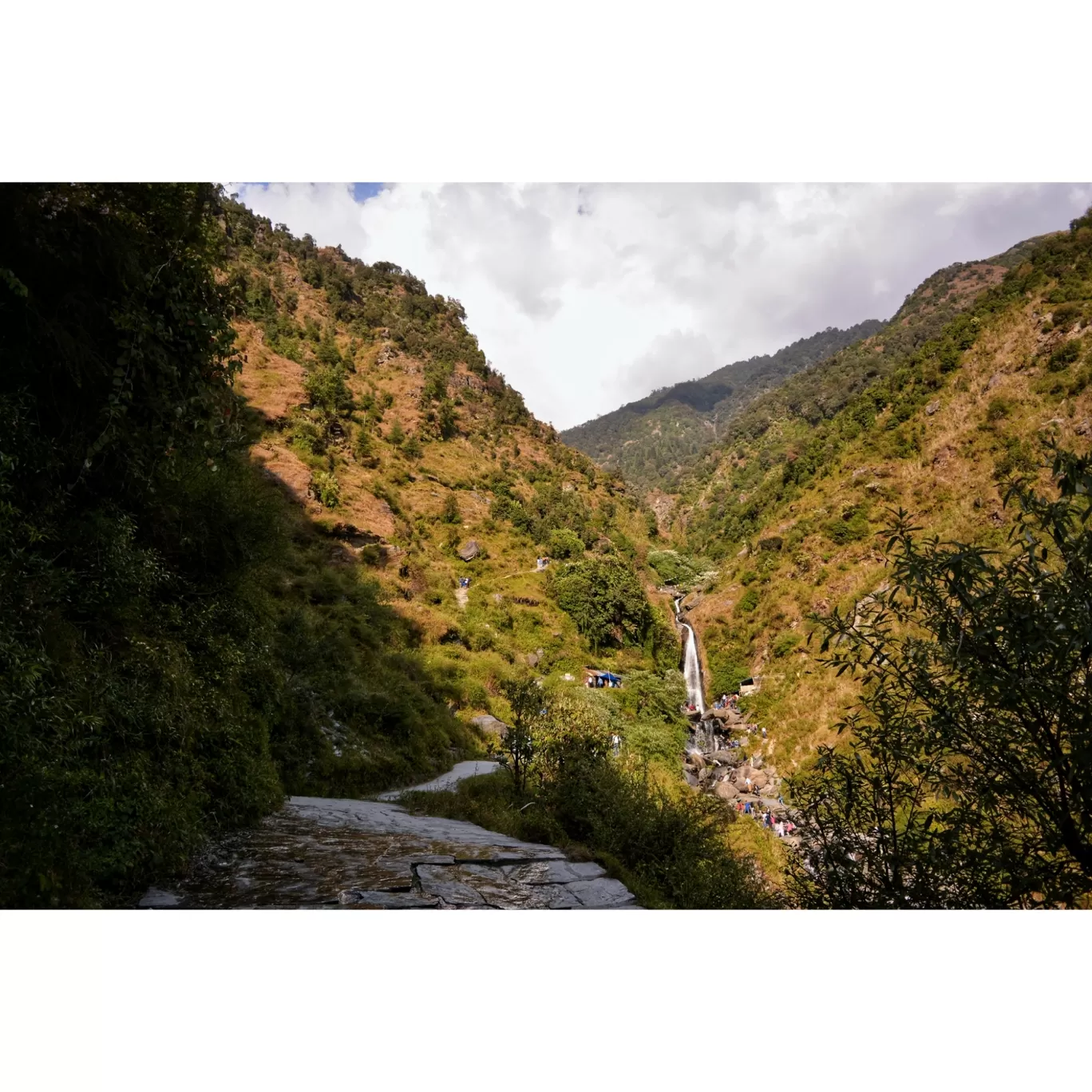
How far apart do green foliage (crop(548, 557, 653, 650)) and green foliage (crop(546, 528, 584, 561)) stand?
342 cm

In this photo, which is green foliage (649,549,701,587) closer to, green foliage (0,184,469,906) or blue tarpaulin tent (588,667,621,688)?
blue tarpaulin tent (588,667,621,688)

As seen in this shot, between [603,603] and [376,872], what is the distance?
28993 mm

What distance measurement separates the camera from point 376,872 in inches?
185

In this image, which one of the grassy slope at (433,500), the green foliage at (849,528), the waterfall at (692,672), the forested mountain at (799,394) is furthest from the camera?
the forested mountain at (799,394)

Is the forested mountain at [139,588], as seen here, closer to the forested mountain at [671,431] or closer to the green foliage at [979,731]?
the green foliage at [979,731]

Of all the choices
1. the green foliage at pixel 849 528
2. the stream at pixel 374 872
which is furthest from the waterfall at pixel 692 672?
the stream at pixel 374 872

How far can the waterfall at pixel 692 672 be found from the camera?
105 feet

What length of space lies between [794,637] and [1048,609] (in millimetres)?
27819

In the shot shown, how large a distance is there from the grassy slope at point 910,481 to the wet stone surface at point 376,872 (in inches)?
309

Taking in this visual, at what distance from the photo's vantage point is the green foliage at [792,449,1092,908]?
10.3ft

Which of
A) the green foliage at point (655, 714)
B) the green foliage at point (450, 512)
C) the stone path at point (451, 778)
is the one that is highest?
the green foliage at point (450, 512)

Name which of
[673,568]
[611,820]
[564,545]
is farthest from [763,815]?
[673,568]

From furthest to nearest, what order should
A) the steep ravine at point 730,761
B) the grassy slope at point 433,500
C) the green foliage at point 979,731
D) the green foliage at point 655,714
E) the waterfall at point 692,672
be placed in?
the waterfall at point 692,672
the grassy slope at point 433,500
the green foliage at point 655,714
the steep ravine at point 730,761
the green foliage at point 979,731

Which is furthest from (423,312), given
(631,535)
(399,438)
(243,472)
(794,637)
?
(243,472)
